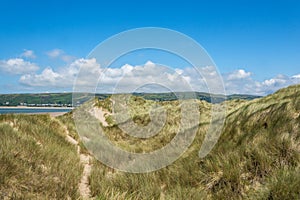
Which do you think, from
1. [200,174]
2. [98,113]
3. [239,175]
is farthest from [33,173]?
[98,113]

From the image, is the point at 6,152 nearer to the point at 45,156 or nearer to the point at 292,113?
→ the point at 45,156

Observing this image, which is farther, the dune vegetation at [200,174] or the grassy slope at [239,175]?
the dune vegetation at [200,174]

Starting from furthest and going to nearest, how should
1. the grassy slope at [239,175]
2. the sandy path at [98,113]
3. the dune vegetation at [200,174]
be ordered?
the sandy path at [98,113] → the dune vegetation at [200,174] → the grassy slope at [239,175]

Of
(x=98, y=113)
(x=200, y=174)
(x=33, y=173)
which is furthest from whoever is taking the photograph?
(x=98, y=113)

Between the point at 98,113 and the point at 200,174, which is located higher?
the point at 200,174

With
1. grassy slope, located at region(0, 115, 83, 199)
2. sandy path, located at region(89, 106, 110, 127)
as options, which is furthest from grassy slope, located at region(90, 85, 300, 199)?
sandy path, located at region(89, 106, 110, 127)

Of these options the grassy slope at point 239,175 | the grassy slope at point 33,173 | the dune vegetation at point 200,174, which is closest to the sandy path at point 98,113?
the dune vegetation at point 200,174

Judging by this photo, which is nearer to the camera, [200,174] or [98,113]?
[200,174]

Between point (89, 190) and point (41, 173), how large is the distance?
1185 mm

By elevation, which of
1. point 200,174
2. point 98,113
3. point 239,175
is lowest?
point 98,113

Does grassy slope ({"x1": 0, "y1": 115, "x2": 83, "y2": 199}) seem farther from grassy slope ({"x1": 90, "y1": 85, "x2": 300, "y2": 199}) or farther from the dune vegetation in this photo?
grassy slope ({"x1": 90, "y1": 85, "x2": 300, "y2": 199})

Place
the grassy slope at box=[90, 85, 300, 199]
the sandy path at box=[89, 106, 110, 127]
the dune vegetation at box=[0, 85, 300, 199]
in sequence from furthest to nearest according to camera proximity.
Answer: the sandy path at box=[89, 106, 110, 127], the dune vegetation at box=[0, 85, 300, 199], the grassy slope at box=[90, 85, 300, 199]

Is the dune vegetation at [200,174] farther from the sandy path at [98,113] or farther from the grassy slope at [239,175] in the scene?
the sandy path at [98,113]

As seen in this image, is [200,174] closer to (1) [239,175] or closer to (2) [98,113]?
(1) [239,175]
